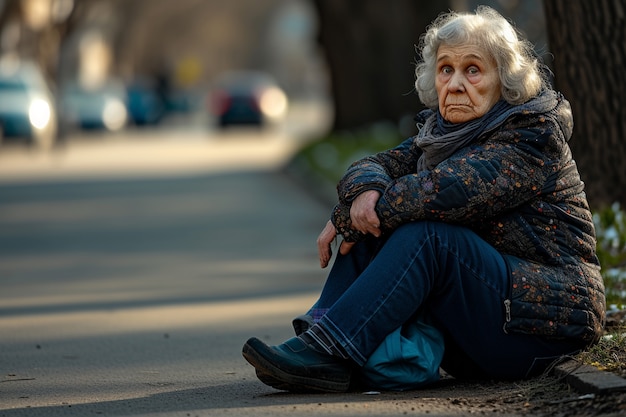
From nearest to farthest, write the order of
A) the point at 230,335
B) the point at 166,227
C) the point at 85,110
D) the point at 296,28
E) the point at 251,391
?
the point at 251,391
the point at 230,335
the point at 166,227
the point at 85,110
the point at 296,28

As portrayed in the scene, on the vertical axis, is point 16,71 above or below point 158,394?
above

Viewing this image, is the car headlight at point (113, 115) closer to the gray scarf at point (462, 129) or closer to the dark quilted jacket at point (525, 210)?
the gray scarf at point (462, 129)

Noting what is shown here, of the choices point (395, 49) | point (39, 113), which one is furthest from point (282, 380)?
point (39, 113)

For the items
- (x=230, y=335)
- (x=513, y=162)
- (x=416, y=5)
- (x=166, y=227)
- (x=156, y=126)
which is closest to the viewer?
(x=513, y=162)

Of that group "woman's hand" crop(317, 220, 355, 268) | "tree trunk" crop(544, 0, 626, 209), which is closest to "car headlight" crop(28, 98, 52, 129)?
"tree trunk" crop(544, 0, 626, 209)

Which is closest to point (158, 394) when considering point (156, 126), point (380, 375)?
point (380, 375)

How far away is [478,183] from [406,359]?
66cm

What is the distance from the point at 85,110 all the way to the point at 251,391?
3884 cm

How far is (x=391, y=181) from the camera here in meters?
5.07

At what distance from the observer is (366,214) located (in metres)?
4.92

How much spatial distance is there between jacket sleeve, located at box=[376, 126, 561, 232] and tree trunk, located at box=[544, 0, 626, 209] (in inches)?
131

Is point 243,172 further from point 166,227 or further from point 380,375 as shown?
point 380,375

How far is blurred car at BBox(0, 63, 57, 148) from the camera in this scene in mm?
28766

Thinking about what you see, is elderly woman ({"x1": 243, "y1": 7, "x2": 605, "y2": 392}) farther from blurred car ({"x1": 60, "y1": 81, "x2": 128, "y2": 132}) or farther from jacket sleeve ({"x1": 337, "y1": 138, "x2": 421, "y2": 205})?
blurred car ({"x1": 60, "y1": 81, "x2": 128, "y2": 132})
